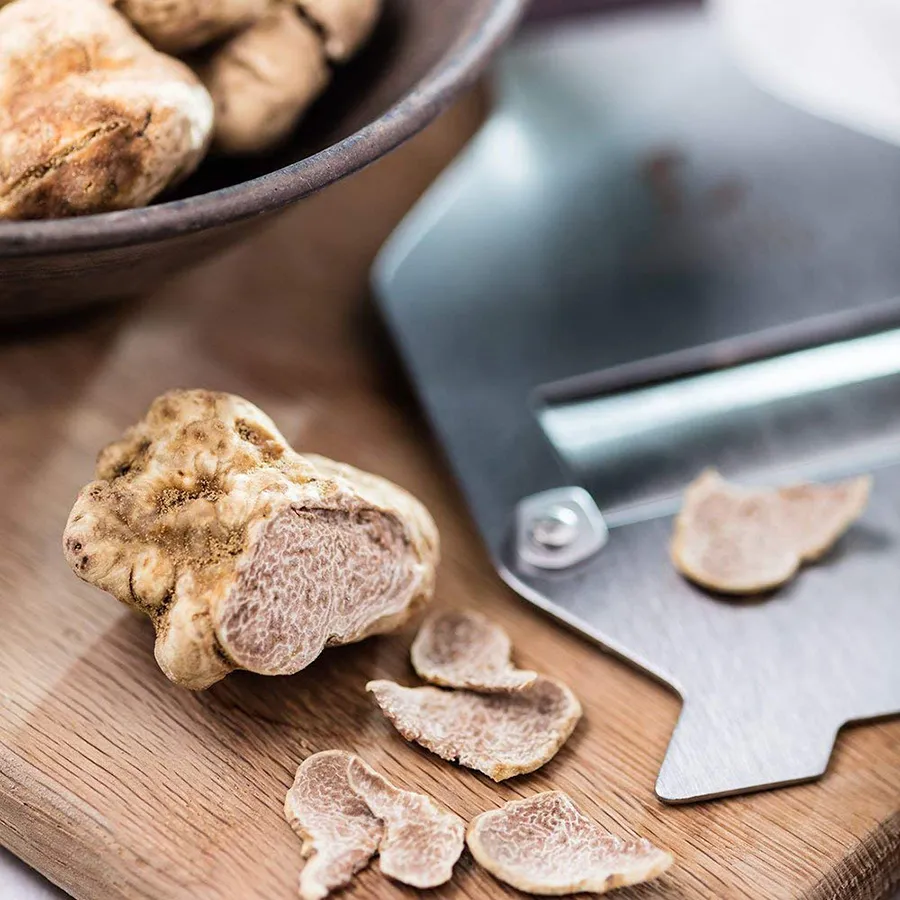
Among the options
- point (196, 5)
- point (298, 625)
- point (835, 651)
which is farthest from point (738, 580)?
point (196, 5)

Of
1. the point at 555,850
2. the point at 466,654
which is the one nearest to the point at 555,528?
the point at 466,654

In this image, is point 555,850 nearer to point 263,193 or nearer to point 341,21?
point 263,193

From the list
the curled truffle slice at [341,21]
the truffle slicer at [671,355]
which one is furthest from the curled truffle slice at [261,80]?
the truffle slicer at [671,355]

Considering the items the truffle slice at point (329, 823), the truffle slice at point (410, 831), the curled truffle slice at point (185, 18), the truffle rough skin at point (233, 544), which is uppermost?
the curled truffle slice at point (185, 18)

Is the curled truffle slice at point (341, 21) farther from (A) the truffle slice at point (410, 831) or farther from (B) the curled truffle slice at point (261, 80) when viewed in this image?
(A) the truffle slice at point (410, 831)

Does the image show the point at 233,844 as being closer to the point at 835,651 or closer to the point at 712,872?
the point at 712,872
